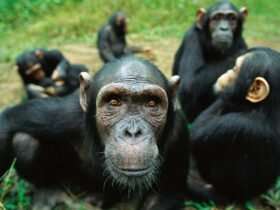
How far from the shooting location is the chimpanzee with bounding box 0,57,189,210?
3969 mm

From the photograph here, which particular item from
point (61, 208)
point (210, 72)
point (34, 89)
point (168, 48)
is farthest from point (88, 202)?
point (168, 48)

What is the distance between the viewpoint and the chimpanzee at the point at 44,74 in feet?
31.1

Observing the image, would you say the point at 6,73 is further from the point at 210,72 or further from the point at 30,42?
the point at 210,72

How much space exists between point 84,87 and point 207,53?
12.7 feet

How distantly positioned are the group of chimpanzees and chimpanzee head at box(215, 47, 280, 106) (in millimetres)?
11

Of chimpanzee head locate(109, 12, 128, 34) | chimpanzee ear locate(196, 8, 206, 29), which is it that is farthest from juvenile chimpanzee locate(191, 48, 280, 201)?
chimpanzee head locate(109, 12, 128, 34)

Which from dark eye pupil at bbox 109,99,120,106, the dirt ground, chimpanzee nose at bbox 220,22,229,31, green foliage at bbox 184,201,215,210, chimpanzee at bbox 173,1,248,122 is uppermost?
dark eye pupil at bbox 109,99,120,106

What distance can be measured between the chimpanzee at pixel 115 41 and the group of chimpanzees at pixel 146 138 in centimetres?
621


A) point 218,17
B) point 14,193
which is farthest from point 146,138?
point 218,17

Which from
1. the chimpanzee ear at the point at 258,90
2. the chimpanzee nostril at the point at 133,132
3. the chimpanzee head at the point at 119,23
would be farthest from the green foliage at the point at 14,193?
the chimpanzee head at the point at 119,23

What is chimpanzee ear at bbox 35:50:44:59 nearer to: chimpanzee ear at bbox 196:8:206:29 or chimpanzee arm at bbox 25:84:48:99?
chimpanzee arm at bbox 25:84:48:99

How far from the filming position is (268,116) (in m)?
5.12

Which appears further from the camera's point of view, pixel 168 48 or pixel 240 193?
pixel 168 48

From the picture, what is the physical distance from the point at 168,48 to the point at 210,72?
5.38 meters
